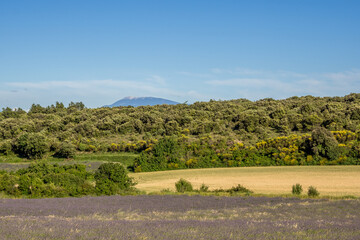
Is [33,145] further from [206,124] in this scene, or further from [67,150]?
[206,124]

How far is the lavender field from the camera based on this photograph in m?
9.02

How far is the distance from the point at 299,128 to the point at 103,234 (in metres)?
55.0

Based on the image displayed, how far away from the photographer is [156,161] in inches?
1815

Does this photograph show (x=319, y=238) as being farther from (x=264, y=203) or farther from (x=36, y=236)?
(x=264, y=203)

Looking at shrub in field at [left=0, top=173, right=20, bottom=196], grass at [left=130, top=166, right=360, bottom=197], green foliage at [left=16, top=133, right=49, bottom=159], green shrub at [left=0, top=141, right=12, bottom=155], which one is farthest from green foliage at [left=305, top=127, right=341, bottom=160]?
green shrub at [left=0, top=141, right=12, bottom=155]

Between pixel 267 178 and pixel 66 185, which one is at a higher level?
pixel 66 185

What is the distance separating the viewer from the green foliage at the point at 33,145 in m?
54.2

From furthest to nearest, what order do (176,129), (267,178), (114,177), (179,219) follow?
(176,129), (267,178), (114,177), (179,219)

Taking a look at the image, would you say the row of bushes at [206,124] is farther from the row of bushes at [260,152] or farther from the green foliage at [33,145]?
the row of bushes at [260,152]

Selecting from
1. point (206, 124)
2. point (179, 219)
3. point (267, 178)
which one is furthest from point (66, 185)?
point (206, 124)

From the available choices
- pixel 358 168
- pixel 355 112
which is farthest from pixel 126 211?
pixel 355 112

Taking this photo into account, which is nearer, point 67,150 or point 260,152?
point 260,152

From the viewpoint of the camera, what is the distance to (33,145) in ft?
178

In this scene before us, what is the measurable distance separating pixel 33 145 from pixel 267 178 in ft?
116
